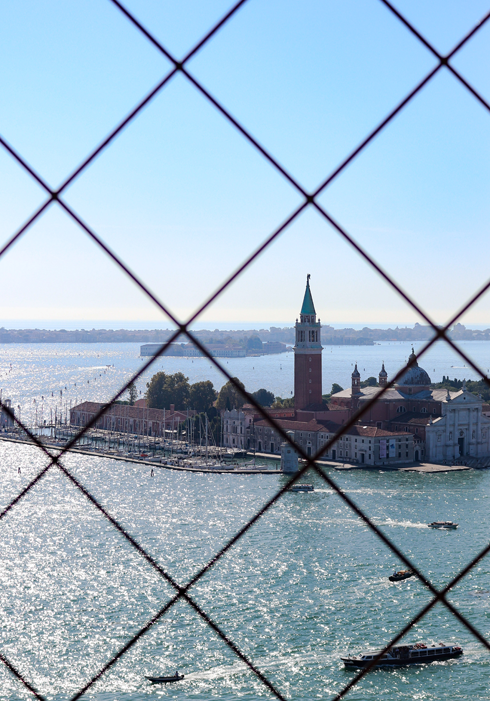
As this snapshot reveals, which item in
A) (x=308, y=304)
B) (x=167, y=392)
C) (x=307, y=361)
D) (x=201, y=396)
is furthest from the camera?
(x=167, y=392)

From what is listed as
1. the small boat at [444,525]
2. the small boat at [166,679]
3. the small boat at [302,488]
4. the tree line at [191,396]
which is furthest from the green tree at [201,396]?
the small boat at [166,679]

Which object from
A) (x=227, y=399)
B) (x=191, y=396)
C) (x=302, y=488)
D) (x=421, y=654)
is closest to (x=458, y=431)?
(x=302, y=488)

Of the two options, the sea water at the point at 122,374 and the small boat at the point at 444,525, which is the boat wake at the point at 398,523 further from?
the sea water at the point at 122,374

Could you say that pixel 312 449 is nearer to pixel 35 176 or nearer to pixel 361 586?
pixel 361 586

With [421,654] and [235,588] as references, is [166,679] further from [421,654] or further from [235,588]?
[235,588]

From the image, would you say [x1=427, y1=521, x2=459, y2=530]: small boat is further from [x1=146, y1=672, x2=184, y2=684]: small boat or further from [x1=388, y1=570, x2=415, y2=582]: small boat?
[x1=146, y1=672, x2=184, y2=684]: small boat

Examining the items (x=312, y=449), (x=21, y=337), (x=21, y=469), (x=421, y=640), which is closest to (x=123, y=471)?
(x=21, y=469)
